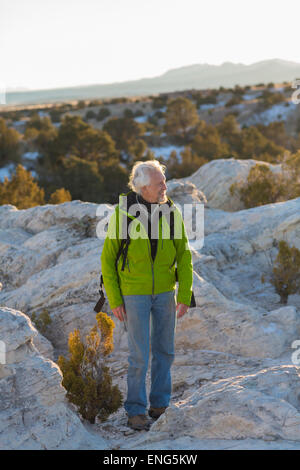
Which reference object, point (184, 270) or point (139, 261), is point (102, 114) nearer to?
point (184, 270)

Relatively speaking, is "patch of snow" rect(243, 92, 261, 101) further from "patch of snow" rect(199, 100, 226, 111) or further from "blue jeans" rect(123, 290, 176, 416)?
"blue jeans" rect(123, 290, 176, 416)

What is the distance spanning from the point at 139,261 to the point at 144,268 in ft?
0.21

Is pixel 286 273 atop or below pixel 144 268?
below

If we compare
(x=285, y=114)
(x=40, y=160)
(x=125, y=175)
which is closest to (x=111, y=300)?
(x=125, y=175)

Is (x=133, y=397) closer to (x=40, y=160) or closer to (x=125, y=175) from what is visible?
(x=125, y=175)

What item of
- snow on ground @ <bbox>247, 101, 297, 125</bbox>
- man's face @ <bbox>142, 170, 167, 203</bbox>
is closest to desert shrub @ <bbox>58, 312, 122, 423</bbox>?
man's face @ <bbox>142, 170, 167, 203</bbox>

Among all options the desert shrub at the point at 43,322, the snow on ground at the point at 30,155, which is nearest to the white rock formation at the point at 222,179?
the desert shrub at the point at 43,322

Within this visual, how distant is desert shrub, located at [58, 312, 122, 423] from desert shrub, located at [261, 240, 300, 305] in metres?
3.75

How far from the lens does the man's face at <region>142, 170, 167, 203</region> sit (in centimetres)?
381

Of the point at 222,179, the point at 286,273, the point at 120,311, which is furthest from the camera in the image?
the point at 222,179

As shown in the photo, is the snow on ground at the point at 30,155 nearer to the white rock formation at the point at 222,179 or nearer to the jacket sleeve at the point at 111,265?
the white rock formation at the point at 222,179

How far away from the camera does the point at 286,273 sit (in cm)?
746

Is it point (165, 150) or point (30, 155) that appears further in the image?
point (165, 150)

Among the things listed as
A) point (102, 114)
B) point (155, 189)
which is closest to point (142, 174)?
point (155, 189)
